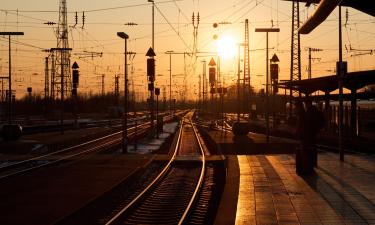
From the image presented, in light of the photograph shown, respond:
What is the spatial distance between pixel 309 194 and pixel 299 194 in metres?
0.23

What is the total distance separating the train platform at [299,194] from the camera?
11094mm

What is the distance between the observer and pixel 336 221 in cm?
1054

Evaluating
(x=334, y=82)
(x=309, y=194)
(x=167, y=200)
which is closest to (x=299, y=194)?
(x=309, y=194)

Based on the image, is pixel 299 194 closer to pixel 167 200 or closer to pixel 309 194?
pixel 309 194

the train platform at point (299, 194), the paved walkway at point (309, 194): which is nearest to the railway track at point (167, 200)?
the train platform at point (299, 194)

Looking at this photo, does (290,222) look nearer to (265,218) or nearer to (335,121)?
(265,218)

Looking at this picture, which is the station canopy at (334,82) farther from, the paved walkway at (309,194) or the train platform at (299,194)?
the paved walkway at (309,194)

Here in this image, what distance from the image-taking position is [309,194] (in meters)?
13.8

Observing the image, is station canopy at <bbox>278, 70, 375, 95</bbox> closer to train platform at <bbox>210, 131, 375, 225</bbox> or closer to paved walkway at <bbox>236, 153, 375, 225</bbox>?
train platform at <bbox>210, 131, 375, 225</bbox>

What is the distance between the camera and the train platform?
36.4ft

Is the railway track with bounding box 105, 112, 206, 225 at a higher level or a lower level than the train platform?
lower

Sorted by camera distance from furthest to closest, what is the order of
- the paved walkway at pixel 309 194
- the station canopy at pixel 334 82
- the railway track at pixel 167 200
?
the station canopy at pixel 334 82 < the railway track at pixel 167 200 < the paved walkway at pixel 309 194

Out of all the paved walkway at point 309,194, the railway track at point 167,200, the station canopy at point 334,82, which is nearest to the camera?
the paved walkway at point 309,194

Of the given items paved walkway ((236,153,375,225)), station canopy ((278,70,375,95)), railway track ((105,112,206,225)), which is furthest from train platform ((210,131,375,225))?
station canopy ((278,70,375,95))
